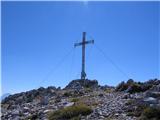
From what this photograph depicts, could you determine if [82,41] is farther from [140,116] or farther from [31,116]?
[140,116]

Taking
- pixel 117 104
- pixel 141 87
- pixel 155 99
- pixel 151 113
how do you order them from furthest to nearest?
pixel 141 87 → pixel 117 104 → pixel 155 99 → pixel 151 113

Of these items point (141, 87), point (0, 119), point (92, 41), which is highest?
point (92, 41)

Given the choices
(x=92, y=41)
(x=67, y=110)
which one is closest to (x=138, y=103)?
(x=67, y=110)

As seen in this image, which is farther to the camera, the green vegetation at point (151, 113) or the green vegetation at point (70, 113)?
the green vegetation at point (70, 113)

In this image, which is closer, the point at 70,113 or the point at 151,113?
the point at 151,113

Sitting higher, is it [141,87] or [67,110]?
[141,87]

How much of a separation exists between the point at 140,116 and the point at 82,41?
2881 cm

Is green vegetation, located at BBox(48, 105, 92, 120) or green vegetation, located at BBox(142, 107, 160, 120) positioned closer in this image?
green vegetation, located at BBox(142, 107, 160, 120)

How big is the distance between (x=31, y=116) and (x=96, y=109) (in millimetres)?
4843

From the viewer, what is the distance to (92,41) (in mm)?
48062

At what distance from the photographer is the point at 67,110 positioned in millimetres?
23312

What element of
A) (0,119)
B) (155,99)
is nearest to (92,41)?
(0,119)

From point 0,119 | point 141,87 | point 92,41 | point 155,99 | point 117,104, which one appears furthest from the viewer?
point 92,41

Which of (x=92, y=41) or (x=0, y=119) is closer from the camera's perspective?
(x=0, y=119)
